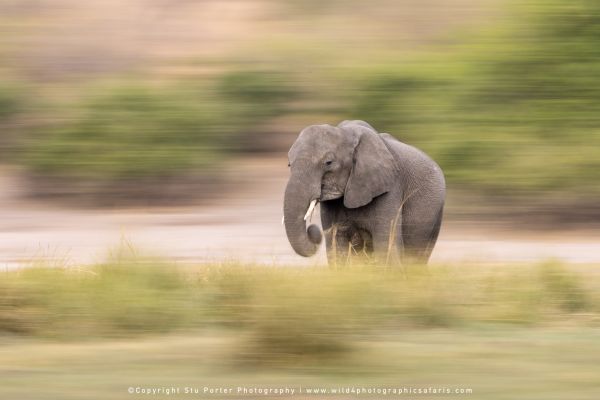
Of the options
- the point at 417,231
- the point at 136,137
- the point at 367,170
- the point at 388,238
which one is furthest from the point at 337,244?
the point at 136,137

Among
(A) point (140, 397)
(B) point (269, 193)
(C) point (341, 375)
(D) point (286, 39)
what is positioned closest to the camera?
(A) point (140, 397)

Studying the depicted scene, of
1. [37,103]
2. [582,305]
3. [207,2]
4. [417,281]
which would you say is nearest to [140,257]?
[417,281]

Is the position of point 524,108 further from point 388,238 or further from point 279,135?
point 388,238

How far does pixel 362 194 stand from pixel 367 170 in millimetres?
189

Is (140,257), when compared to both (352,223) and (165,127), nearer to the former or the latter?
(352,223)

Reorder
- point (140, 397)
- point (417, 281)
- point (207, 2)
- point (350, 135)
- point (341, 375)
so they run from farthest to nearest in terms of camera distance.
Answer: point (207, 2)
point (350, 135)
point (417, 281)
point (341, 375)
point (140, 397)

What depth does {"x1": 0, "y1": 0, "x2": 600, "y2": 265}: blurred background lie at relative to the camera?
16312mm

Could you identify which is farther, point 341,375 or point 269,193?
point 269,193

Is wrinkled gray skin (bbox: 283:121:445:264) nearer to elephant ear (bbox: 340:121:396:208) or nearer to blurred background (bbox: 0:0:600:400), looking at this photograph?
elephant ear (bbox: 340:121:396:208)

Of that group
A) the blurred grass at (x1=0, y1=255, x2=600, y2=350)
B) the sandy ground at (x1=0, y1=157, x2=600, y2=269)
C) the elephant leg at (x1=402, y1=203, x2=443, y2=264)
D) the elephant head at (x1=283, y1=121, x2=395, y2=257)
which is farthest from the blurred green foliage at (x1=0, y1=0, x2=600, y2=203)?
the blurred grass at (x1=0, y1=255, x2=600, y2=350)

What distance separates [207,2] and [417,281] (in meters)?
17.3

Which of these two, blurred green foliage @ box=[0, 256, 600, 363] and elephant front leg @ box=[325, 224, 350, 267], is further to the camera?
elephant front leg @ box=[325, 224, 350, 267]

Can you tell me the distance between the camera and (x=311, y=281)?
6.87 meters

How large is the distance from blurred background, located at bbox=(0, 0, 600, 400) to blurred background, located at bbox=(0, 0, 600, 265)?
0.04 m
